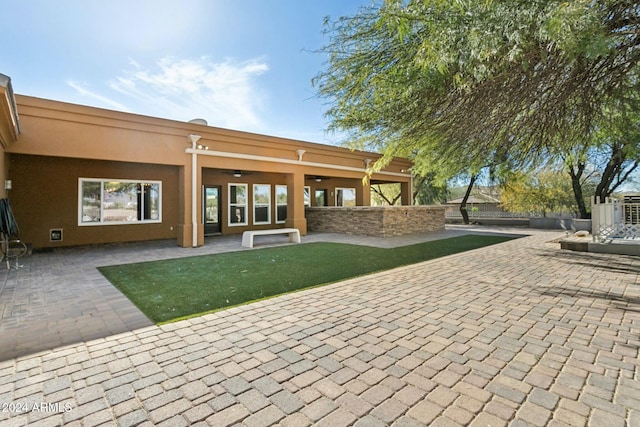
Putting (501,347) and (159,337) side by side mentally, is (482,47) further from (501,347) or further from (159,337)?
(159,337)

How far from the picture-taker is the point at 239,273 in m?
6.33

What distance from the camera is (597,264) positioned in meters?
7.14

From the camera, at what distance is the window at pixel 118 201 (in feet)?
34.3

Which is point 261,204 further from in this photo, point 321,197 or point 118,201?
point 118,201

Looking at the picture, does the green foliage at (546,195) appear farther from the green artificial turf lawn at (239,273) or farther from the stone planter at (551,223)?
the green artificial turf lawn at (239,273)

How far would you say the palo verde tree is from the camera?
3.45 meters

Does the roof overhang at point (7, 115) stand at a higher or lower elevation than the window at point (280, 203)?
higher

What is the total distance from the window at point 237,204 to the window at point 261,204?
18.5 inches

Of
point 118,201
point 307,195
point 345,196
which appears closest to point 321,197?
point 307,195

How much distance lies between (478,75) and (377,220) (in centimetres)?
891

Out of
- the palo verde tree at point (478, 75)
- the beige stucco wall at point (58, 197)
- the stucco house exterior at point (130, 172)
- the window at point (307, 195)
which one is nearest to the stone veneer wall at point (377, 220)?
the window at point (307, 195)

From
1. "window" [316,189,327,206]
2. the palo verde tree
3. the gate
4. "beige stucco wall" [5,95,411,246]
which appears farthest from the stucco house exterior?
the gate

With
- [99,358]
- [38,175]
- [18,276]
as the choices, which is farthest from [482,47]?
[38,175]

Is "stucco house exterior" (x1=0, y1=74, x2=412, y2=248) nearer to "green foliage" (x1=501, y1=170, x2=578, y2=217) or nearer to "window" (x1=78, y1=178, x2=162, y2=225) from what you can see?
"window" (x1=78, y1=178, x2=162, y2=225)
